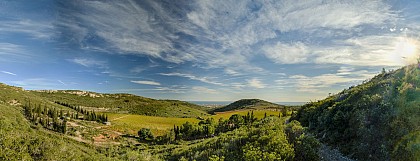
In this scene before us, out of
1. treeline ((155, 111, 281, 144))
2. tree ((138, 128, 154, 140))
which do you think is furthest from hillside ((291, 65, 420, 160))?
tree ((138, 128, 154, 140))

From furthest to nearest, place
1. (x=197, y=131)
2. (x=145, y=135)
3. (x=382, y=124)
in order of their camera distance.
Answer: (x=145, y=135), (x=197, y=131), (x=382, y=124)

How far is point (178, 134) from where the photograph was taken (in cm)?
11831

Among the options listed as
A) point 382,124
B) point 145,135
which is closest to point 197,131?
point 145,135

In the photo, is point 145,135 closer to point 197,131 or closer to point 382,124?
point 197,131

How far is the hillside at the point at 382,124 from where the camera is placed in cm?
1950

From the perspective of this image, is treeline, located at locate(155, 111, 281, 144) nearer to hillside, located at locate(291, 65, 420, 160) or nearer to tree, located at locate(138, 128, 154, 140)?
tree, located at locate(138, 128, 154, 140)

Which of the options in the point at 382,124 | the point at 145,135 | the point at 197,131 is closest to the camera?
the point at 382,124

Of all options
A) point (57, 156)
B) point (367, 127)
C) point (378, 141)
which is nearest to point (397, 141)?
point (378, 141)

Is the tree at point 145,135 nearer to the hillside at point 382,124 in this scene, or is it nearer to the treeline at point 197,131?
the treeline at point 197,131

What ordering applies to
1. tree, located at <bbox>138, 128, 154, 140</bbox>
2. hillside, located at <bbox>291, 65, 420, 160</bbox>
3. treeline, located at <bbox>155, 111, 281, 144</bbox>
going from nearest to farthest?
hillside, located at <bbox>291, 65, 420, 160</bbox>, treeline, located at <bbox>155, 111, 281, 144</bbox>, tree, located at <bbox>138, 128, 154, 140</bbox>

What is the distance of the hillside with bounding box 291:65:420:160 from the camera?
64.0ft

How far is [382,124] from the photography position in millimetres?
22953

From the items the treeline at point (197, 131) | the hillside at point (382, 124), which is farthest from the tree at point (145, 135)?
the hillside at point (382, 124)

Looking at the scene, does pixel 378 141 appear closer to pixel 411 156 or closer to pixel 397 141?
pixel 397 141
